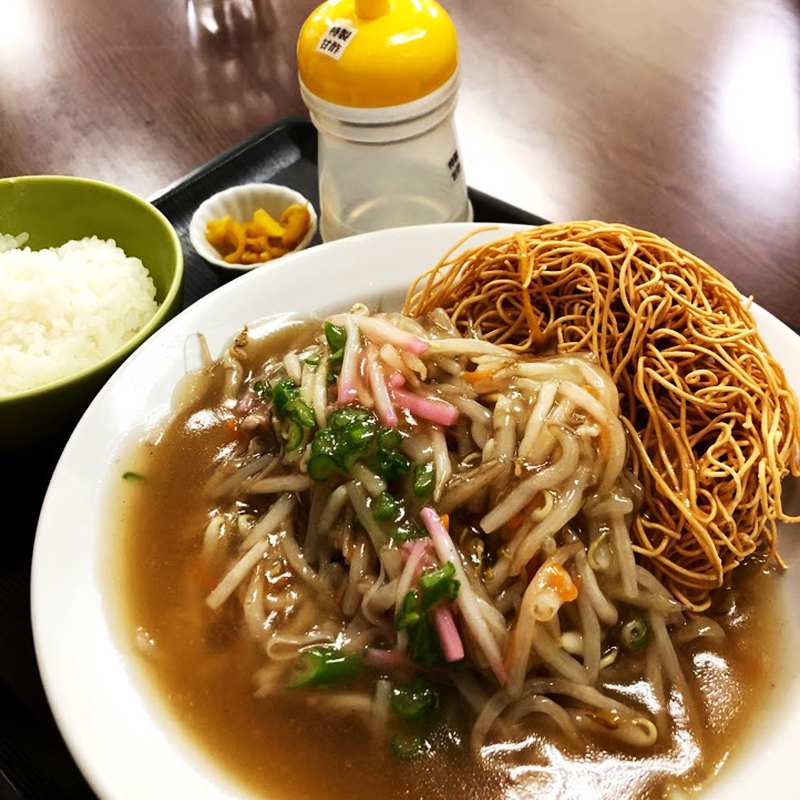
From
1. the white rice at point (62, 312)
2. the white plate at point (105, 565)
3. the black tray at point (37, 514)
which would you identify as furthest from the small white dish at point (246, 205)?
the white plate at point (105, 565)

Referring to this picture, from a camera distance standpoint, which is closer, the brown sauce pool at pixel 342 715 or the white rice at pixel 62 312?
A: the brown sauce pool at pixel 342 715

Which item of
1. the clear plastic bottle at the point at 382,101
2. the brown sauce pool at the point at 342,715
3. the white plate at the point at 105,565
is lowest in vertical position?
the brown sauce pool at the point at 342,715

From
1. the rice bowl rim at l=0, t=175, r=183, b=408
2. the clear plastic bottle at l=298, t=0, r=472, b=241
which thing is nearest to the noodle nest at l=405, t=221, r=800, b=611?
the clear plastic bottle at l=298, t=0, r=472, b=241

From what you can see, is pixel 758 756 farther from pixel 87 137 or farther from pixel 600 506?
pixel 87 137

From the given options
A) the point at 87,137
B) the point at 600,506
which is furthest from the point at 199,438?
the point at 87,137

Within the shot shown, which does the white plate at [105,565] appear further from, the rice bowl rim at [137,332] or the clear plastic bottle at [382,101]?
the clear plastic bottle at [382,101]

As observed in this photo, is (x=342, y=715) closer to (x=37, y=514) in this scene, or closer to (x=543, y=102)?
(x=37, y=514)
